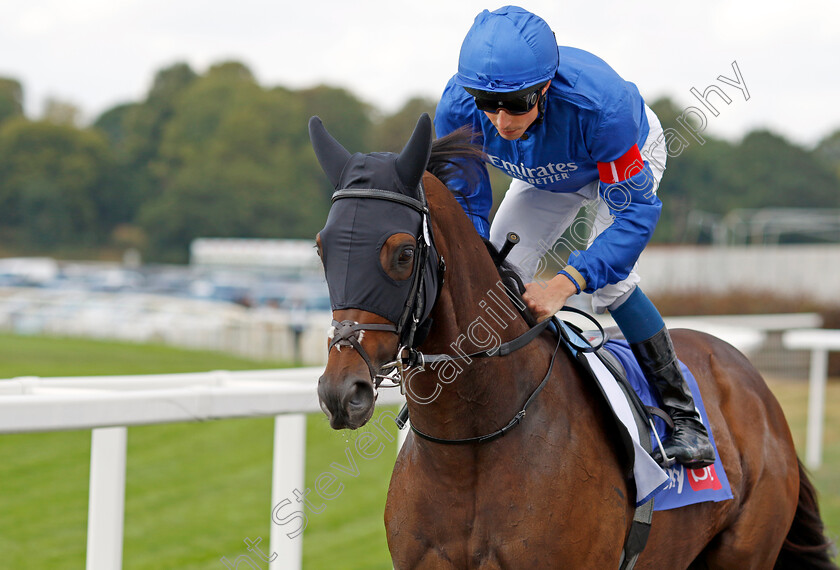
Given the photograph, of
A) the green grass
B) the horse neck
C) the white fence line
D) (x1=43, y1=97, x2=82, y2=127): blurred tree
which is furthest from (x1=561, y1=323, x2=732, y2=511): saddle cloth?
(x1=43, y1=97, x2=82, y2=127): blurred tree

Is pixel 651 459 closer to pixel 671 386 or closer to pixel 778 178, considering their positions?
pixel 671 386

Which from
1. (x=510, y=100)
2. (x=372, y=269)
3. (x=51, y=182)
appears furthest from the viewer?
(x=51, y=182)

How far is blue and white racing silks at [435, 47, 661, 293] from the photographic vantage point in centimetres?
261

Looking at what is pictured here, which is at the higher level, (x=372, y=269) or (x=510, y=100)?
(x=510, y=100)

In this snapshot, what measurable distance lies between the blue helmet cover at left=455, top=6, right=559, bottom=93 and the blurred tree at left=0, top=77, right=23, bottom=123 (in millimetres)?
77505

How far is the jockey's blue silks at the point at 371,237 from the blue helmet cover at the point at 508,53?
0.48 meters

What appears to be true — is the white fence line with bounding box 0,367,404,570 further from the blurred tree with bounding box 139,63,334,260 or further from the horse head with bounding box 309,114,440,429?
the blurred tree with bounding box 139,63,334,260

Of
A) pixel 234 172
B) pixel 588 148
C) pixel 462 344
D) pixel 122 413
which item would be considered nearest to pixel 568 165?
pixel 588 148

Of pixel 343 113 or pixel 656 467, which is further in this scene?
pixel 343 113

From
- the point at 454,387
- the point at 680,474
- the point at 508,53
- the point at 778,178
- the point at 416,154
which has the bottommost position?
the point at 778,178

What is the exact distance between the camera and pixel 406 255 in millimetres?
2041

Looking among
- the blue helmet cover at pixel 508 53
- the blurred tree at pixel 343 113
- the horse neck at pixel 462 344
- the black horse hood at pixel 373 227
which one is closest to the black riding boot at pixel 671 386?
the horse neck at pixel 462 344

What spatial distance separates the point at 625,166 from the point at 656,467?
0.90 metres

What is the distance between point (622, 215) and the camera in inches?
105
